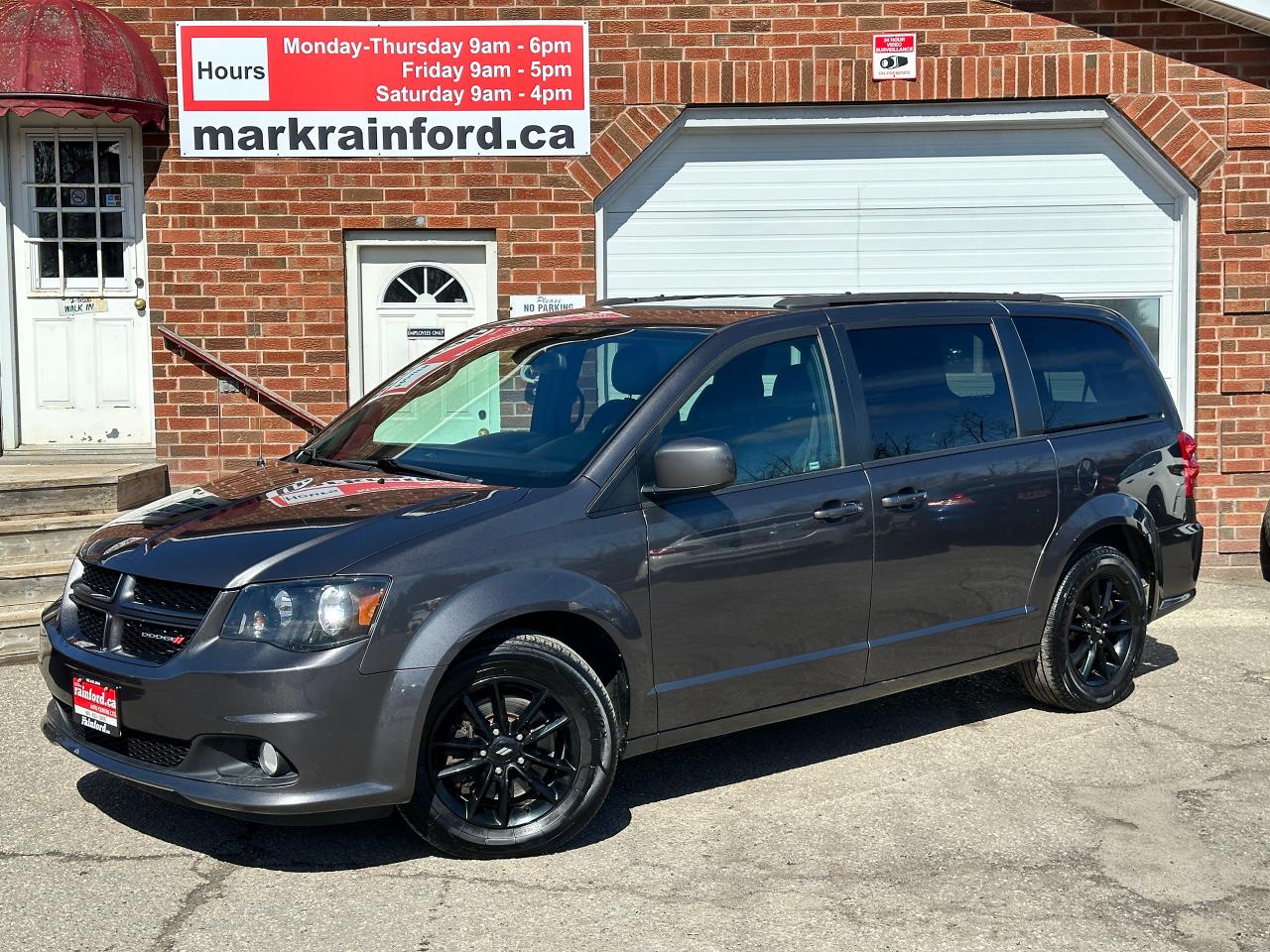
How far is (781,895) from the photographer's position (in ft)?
15.0

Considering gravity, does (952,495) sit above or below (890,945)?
above

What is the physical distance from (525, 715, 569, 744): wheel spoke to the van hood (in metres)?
0.71

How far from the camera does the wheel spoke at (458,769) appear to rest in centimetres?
470

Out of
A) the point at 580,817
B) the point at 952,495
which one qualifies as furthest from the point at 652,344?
the point at 580,817

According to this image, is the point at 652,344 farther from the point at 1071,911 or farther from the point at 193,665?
the point at 1071,911

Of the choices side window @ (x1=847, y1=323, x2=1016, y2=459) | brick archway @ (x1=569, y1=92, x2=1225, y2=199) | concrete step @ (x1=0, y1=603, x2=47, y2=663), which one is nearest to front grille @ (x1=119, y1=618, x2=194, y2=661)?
side window @ (x1=847, y1=323, x2=1016, y2=459)

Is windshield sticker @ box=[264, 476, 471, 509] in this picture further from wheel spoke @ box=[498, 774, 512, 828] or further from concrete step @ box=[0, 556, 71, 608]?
concrete step @ box=[0, 556, 71, 608]

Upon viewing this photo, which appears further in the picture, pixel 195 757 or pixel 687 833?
pixel 687 833

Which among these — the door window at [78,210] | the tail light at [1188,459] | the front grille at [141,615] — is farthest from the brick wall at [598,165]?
the front grille at [141,615]

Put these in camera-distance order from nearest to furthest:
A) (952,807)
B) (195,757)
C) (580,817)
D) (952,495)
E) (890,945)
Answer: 1. (890,945)
2. (195,757)
3. (580,817)
4. (952,807)
5. (952,495)

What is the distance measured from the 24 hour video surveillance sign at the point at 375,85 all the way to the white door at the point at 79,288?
0.73 meters

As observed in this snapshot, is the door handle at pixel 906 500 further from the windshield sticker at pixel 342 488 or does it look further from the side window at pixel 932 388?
the windshield sticker at pixel 342 488

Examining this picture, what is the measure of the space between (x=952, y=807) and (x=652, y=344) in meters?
1.99

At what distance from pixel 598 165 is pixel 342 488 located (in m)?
5.64
